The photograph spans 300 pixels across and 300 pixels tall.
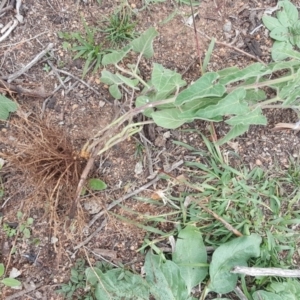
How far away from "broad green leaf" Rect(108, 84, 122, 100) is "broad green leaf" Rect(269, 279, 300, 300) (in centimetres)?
81

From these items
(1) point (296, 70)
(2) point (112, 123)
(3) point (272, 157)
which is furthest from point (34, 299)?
(1) point (296, 70)

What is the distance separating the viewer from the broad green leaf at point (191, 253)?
1.71 metres

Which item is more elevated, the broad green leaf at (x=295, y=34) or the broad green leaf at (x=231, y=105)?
the broad green leaf at (x=231, y=105)

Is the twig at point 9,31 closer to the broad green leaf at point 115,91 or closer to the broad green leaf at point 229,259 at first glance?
the broad green leaf at point 115,91

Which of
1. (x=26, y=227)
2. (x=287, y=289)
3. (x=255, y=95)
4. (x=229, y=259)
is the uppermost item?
Result: (x=255, y=95)

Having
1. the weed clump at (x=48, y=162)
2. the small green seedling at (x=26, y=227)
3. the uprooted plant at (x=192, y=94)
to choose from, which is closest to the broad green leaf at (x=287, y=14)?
the uprooted plant at (x=192, y=94)

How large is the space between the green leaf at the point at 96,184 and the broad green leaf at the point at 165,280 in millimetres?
296

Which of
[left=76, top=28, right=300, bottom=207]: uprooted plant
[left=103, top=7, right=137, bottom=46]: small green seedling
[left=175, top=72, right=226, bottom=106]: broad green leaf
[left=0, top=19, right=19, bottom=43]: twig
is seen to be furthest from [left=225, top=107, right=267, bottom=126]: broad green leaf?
[left=0, top=19, right=19, bottom=43]: twig

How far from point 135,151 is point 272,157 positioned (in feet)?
1.57

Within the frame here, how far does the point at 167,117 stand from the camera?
5.26 ft

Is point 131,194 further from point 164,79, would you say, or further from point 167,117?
point 164,79

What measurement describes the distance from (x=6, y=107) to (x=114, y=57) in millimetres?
413

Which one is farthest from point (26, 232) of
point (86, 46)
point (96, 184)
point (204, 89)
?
point (204, 89)

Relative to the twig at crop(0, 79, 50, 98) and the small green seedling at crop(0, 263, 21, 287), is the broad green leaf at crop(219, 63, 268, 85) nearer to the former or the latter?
the twig at crop(0, 79, 50, 98)
